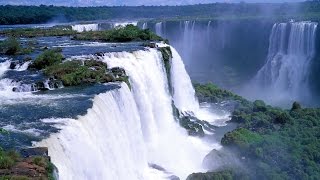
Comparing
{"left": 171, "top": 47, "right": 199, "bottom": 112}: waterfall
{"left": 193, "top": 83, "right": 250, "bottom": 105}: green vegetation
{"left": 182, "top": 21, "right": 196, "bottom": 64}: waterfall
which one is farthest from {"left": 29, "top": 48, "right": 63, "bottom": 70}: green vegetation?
{"left": 182, "top": 21, "right": 196, "bottom": 64}: waterfall

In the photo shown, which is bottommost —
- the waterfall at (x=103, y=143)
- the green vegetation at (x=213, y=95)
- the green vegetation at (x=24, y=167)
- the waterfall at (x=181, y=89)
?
the green vegetation at (x=213, y=95)

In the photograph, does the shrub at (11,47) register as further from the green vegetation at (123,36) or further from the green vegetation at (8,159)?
the green vegetation at (8,159)

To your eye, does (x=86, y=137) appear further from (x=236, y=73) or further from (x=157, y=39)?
(x=236, y=73)

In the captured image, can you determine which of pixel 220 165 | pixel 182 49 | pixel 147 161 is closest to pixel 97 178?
pixel 147 161

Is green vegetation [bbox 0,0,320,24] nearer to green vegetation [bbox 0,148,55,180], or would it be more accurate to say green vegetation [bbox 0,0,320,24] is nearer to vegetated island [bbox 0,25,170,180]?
vegetated island [bbox 0,25,170,180]

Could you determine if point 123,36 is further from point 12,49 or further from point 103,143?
point 103,143

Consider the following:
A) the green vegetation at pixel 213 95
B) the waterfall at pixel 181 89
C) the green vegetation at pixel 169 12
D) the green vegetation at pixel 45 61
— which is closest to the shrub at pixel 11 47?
the green vegetation at pixel 45 61
